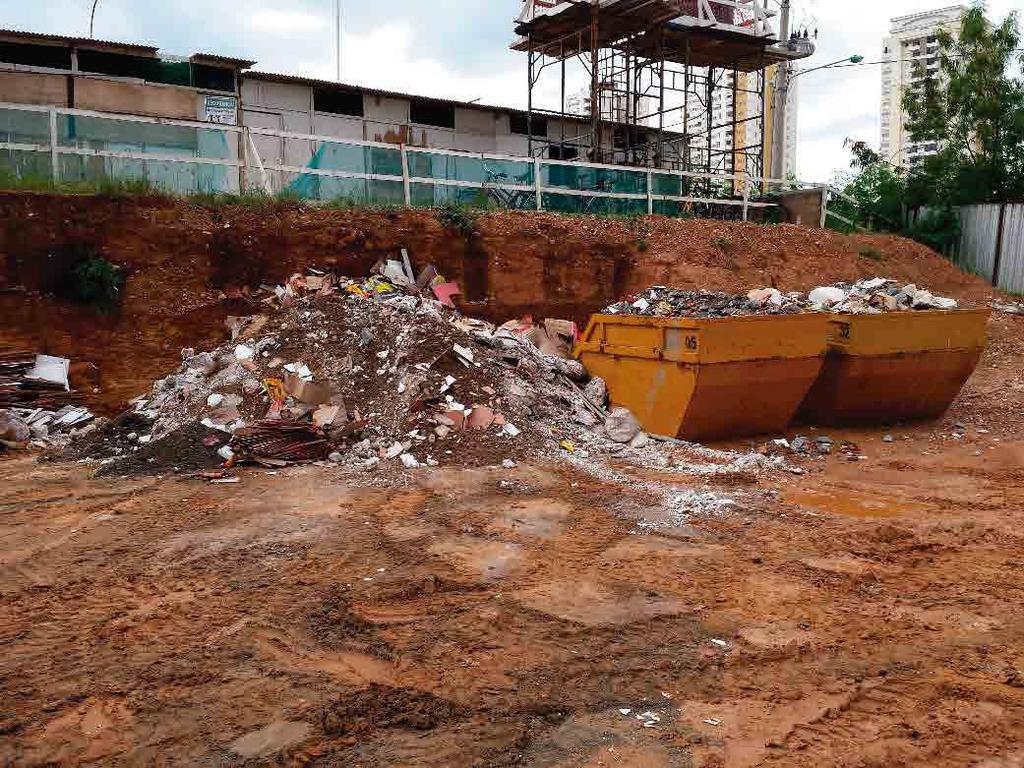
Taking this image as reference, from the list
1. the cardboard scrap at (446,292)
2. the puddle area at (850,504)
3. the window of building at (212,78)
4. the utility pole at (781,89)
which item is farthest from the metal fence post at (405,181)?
the utility pole at (781,89)

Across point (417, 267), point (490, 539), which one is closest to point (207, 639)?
point (490, 539)

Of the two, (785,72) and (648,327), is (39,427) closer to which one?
(648,327)

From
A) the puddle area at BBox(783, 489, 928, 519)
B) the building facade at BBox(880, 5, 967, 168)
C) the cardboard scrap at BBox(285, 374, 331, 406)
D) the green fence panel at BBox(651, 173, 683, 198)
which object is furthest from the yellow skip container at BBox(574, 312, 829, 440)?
the building facade at BBox(880, 5, 967, 168)

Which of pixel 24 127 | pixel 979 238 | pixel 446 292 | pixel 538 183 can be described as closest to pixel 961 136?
pixel 979 238

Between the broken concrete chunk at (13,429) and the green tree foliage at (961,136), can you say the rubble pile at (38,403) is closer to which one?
the broken concrete chunk at (13,429)

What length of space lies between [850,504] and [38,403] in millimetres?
8917

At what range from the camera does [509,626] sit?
160 inches

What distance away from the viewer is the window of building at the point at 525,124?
21375 mm

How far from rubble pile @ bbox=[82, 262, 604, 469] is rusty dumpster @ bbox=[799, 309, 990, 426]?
2.68 metres

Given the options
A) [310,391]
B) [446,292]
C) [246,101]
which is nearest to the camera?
[310,391]

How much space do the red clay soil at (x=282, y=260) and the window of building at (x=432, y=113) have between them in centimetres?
775

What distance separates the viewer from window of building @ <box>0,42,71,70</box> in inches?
629

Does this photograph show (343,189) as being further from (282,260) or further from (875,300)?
(875,300)

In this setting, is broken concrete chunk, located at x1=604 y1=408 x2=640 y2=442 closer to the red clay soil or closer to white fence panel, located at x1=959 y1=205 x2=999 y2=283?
the red clay soil
